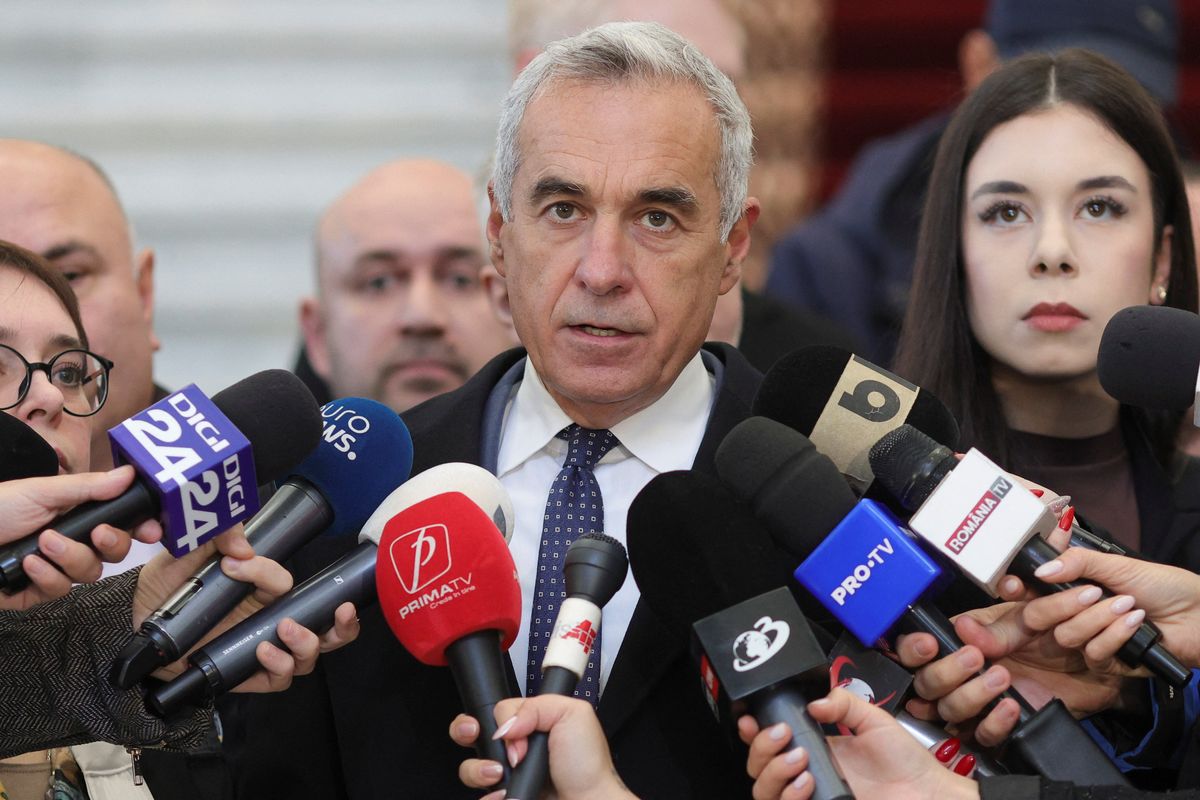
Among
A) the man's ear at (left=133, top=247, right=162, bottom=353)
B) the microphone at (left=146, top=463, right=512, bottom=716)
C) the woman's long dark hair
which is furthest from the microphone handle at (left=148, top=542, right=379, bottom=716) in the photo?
the man's ear at (left=133, top=247, right=162, bottom=353)

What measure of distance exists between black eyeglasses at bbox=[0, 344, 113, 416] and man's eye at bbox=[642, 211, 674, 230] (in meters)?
0.83

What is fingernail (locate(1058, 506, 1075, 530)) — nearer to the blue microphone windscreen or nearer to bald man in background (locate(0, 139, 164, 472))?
the blue microphone windscreen

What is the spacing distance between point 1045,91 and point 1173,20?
5.61 ft

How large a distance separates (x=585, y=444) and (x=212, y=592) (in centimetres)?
68

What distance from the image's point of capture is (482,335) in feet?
13.3

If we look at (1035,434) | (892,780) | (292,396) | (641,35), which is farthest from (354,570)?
(1035,434)

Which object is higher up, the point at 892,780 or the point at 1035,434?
the point at 1035,434

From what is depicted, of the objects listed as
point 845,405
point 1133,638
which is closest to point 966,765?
point 1133,638

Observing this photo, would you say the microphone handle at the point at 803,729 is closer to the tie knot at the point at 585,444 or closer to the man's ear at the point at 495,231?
the tie knot at the point at 585,444

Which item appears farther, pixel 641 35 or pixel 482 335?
pixel 482 335

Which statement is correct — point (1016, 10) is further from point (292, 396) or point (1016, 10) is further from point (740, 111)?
point (292, 396)

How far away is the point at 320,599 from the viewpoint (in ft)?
7.30

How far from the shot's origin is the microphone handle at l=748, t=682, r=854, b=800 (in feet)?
6.41

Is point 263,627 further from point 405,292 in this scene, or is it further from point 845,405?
point 405,292
